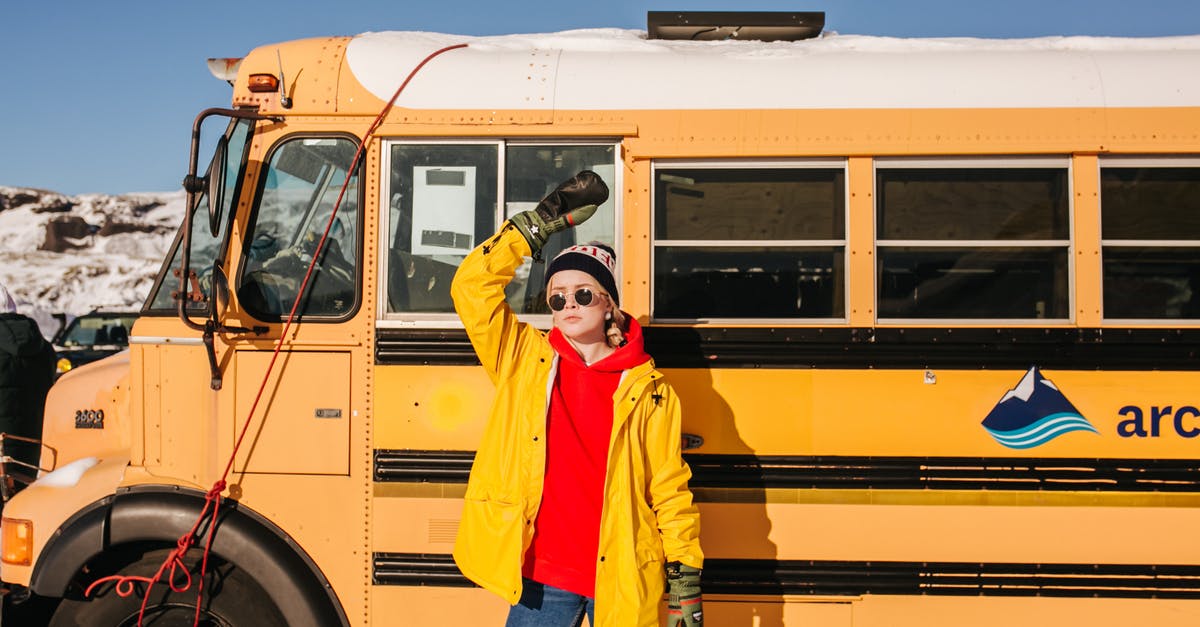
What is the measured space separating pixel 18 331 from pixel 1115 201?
20.0 feet

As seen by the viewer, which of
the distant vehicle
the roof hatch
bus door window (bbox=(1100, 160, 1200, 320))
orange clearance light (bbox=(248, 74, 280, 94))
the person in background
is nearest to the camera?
bus door window (bbox=(1100, 160, 1200, 320))

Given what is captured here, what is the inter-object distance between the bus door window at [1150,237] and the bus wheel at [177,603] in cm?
334

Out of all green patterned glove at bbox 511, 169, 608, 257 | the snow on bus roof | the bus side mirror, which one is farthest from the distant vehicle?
green patterned glove at bbox 511, 169, 608, 257

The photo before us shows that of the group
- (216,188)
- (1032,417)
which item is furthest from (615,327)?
(1032,417)

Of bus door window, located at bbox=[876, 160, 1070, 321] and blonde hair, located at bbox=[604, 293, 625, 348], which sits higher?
bus door window, located at bbox=[876, 160, 1070, 321]

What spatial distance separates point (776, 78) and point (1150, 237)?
4.92 ft

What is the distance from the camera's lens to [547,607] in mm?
2689

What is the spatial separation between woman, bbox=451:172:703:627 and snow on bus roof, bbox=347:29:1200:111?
2.72 feet

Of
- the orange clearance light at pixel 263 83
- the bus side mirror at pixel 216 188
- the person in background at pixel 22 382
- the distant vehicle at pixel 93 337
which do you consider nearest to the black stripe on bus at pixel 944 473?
the bus side mirror at pixel 216 188

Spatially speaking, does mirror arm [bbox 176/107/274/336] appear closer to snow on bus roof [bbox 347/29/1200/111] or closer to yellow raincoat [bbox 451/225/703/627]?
snow on bus roof [bbox 347/29/1200/111]

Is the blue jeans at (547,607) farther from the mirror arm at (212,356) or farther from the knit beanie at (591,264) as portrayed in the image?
the mirror arm at (212,356)

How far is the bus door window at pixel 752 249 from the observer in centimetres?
343

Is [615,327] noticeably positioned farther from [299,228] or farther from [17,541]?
[17,541]

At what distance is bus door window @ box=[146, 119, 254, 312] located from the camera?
11.6 feet
